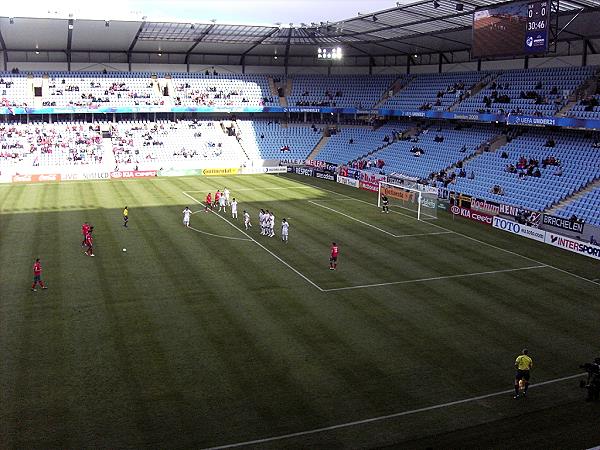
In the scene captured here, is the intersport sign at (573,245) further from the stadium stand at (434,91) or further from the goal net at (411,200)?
the stadium stand at (434,91)

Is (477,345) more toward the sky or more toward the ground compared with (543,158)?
more toward the ground

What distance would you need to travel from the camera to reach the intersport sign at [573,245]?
32.6m

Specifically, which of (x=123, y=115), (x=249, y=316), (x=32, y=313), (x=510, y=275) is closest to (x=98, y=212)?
(x=32, y=313)

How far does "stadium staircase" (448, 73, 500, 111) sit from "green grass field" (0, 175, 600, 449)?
26.8 metres

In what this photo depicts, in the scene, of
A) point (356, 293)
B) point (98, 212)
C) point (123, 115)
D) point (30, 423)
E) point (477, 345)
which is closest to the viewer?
point (30, 423)

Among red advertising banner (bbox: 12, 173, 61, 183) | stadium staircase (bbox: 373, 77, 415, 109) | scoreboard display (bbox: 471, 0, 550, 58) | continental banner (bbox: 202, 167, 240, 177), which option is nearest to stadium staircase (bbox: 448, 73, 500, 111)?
stadium staircase (bbox: 373, 77, 415, 109)

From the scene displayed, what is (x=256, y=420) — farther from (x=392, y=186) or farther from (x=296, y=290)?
(x=392, y=186)

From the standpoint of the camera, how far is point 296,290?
84.4 feet

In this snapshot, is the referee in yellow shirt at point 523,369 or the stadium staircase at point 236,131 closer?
the referee in yellow shirt at point 523,369

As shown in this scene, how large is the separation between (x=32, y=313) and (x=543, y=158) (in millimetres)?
40624

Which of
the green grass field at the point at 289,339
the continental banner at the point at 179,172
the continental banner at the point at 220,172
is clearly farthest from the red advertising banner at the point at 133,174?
the green grass field at the point at 289,339

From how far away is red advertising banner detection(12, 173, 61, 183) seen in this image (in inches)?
2242

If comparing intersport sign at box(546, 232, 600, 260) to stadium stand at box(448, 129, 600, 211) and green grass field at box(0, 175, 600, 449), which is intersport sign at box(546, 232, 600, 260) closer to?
green grass field at box(0, 175, 600, 449)

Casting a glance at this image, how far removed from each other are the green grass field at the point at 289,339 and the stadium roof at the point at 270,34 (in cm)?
2331
